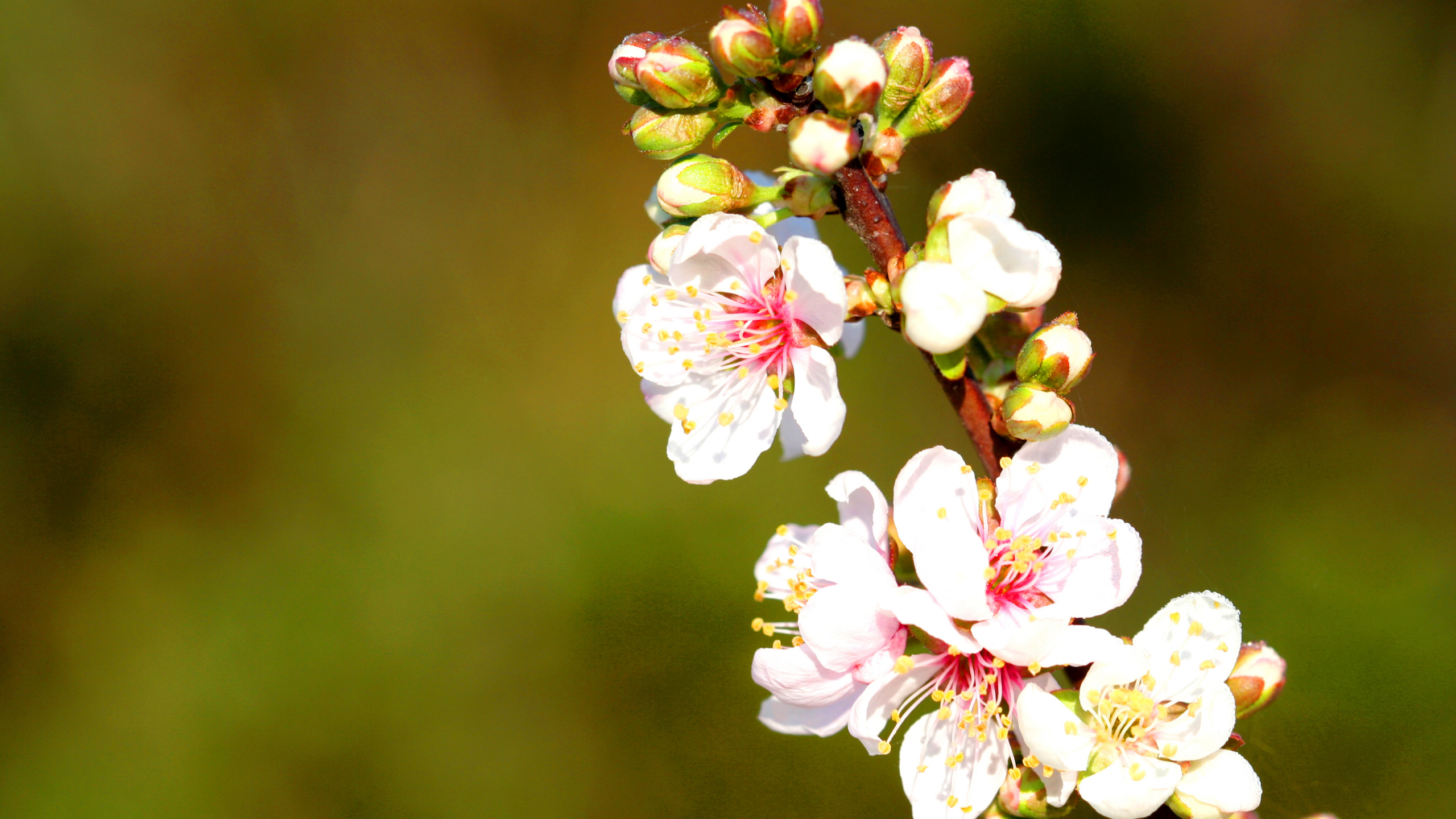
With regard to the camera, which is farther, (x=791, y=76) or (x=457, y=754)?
(x=457, y=754)

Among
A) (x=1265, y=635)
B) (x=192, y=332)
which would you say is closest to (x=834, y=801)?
(x=1265, y=635)

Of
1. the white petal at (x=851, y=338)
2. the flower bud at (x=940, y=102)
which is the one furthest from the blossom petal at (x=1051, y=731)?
the flower bud at (x=940, y=102)

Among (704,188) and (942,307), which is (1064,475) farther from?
(704,188)

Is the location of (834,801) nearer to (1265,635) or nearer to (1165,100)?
(1265,635)

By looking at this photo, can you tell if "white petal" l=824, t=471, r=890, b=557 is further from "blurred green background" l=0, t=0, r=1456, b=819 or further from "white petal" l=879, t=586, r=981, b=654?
"blurred green background" l=0, t=0, r=1456, b=819

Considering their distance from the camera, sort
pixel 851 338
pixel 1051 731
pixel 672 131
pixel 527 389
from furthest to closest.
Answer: pixel 527 389 → pixel 851 338 → pixel 672 131 → pixel 1051 731

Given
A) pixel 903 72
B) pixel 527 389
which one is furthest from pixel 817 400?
pixel 527 389

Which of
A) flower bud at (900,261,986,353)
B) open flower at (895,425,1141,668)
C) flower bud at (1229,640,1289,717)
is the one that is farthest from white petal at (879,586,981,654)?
flower bud at (1229,640,1289,717)
